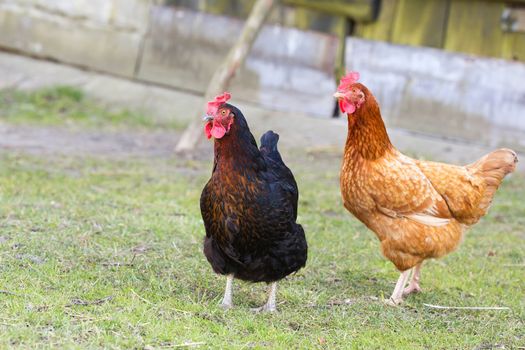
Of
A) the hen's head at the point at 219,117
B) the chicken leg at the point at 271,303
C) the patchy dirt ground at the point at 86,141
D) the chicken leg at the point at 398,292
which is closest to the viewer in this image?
the hen's head at the point at 219,117

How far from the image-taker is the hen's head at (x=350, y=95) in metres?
5.52

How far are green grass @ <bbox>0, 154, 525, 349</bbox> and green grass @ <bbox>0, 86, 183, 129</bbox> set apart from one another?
8.41 ft

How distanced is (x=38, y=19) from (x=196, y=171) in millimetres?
4892

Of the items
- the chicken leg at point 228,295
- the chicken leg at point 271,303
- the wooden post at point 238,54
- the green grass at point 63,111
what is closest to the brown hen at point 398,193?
the chicken leg at point 271,303

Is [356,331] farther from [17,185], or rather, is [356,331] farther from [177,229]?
[17,185]

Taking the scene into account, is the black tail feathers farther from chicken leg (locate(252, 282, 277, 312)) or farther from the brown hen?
chicken leg (locate(252, 282, 277, 312))

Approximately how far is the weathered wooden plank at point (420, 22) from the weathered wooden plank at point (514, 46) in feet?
2.62

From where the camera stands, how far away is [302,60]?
37.5ft

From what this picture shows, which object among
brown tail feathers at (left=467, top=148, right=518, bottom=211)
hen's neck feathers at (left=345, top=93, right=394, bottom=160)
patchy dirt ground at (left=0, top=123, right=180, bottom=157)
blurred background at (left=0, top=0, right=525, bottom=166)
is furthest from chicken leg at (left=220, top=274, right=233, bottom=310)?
blurred background at (left=0, top=0, right=525, bottom=166)

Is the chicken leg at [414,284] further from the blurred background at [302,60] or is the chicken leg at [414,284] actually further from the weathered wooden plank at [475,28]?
the weathered wooden plank at [475,28]

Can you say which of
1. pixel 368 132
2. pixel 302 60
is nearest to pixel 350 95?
pixel 368 132

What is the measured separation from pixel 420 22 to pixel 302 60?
5.44ft

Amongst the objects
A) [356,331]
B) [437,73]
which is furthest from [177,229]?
[437,73]

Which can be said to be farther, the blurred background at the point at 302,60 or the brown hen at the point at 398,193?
the blurred background at the point at 302,60
